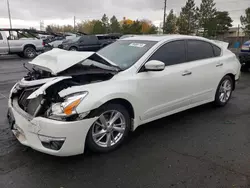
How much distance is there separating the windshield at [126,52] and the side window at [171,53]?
0.19 meters

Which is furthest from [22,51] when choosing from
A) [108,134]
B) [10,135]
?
[108,134]

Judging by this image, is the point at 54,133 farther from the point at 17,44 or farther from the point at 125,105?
the point at 17,44

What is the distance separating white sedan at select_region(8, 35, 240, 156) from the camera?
2908 mm

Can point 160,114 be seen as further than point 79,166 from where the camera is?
Yes

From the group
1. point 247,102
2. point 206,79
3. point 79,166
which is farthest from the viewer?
point 247,102

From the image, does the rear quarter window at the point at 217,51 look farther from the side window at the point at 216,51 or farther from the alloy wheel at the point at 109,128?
the alloy wheel at the point at 109,128

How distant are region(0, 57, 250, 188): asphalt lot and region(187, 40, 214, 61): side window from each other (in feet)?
4.27

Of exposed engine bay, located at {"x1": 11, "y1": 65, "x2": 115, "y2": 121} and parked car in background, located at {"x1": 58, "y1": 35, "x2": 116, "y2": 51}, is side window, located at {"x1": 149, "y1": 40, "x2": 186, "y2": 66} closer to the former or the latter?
exposed engine bay, located at {"x1": 11, "y1": 65, "x2": 115, "y2": 121}

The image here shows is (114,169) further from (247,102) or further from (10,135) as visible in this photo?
(247,102)

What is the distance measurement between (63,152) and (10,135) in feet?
4.70

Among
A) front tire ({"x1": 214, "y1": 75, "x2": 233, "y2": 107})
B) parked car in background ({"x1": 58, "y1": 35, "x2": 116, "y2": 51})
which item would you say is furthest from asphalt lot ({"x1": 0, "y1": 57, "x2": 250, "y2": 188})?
parked car in background ({"x1": 58, "y1": 35, "x2": 116, "y2": 51})

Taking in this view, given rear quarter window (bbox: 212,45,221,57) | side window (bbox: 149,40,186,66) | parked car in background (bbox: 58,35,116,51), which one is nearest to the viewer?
side window (bbox: 149,40,186,66)

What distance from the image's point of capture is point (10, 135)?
12.6 feet

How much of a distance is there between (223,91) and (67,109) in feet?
12.4
